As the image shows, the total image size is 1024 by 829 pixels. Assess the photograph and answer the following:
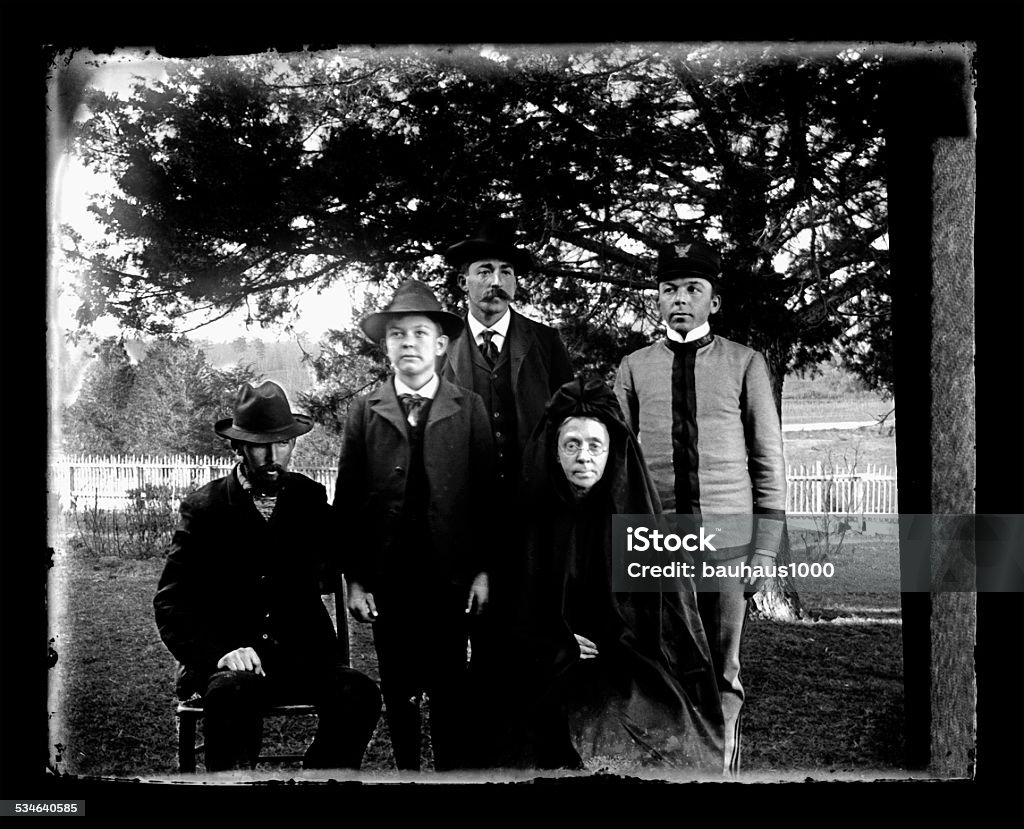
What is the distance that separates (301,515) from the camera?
3.79 m

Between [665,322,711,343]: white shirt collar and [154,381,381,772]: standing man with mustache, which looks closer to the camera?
[154,381,381,772]: standing man with mustache

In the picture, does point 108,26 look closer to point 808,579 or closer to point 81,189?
point 81,189

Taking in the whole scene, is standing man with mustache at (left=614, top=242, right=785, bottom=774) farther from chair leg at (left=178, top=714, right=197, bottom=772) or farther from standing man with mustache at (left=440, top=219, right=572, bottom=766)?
chair leg at (left=178, top=714, right=197, bottom=772)

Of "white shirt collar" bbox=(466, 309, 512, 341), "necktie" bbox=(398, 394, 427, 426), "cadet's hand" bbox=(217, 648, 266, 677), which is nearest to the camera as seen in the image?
"cadet's hand" bbox=(217, 648, 266, 677)

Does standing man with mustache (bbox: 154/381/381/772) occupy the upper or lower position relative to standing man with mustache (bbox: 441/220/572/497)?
lower

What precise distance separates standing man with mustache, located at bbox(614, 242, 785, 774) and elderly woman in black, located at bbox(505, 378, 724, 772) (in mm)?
107

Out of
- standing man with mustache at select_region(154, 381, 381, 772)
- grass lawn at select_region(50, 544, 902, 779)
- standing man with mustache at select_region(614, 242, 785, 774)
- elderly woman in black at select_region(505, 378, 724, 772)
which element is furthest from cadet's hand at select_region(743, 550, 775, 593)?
standing man with mustache at select_region(154, 381, 381, 772)

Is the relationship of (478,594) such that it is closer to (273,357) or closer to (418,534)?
(418,534)

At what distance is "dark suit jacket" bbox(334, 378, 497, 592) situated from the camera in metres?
3.73

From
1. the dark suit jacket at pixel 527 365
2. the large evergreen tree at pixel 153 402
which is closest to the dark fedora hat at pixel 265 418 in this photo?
the large evergreen tree at pixel 153 402

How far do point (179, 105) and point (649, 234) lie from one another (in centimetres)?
221

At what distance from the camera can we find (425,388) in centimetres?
381

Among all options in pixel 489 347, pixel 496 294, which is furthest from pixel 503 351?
pixel 496 294

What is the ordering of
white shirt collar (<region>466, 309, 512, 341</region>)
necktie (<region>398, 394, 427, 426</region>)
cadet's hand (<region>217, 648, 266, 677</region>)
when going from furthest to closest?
white shirt collar (<region>466, 309, 512, 341</region>)
necktie (<region>398, 394, 427, 426</region>)
cadet's hand (<region>217, 648, 266, 677</region>)
